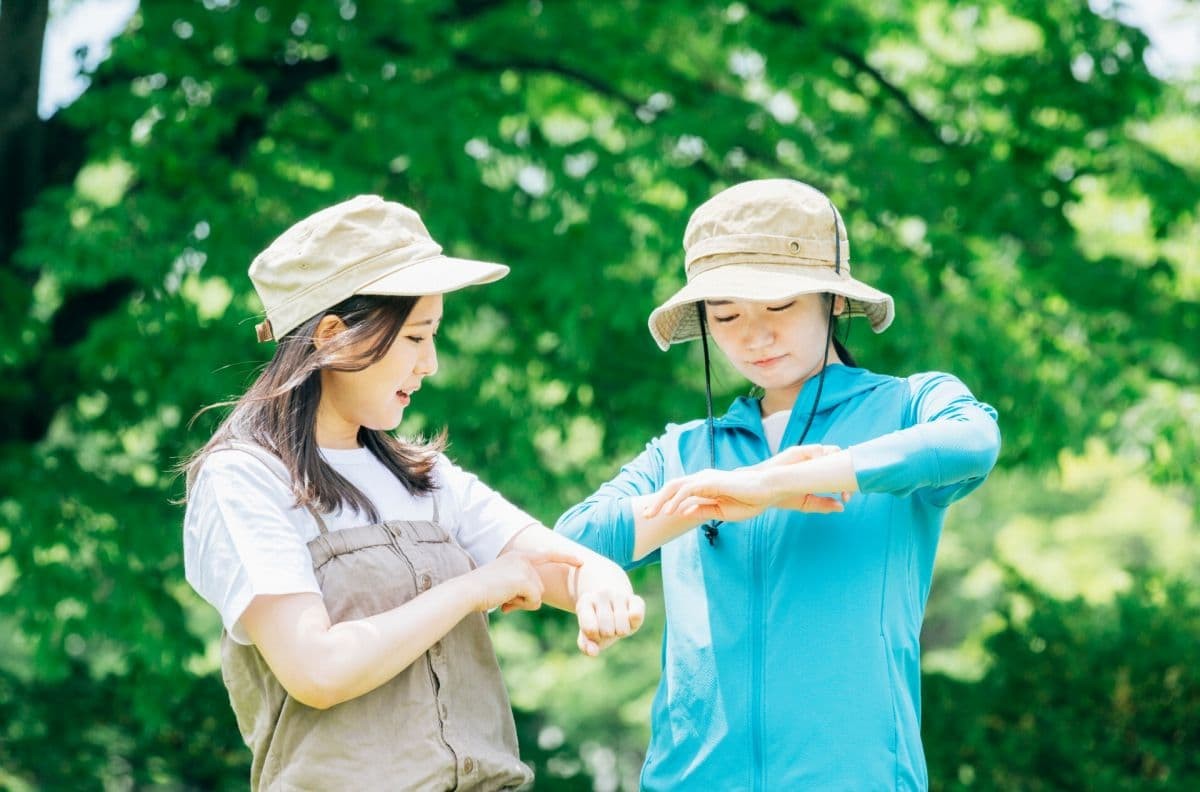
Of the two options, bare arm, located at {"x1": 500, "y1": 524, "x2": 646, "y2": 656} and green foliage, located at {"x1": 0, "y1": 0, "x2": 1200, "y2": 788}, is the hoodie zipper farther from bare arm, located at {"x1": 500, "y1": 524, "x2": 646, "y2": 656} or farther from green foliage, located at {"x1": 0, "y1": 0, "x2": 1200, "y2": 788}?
green foliage, located at {"x1": 0, "y1": 0, "x2": 1200, "y2": 788}

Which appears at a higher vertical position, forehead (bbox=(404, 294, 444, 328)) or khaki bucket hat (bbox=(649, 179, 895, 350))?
forehead (bbox=(404, 294, 444, 328))

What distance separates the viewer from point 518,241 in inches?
268

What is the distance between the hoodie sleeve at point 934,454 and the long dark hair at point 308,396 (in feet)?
2.69

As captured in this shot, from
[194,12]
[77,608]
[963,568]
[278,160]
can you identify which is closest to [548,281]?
[278,160]

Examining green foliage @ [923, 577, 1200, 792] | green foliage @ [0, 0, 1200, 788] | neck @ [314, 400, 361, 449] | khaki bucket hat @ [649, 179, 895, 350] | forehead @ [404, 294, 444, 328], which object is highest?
forehead @ [404, 294, 444, 328]

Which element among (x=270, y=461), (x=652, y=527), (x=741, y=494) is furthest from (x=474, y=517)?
(x=741, y=494)

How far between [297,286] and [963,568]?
640 inches

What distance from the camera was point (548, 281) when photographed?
657 centimetres

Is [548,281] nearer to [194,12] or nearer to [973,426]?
[194,12]

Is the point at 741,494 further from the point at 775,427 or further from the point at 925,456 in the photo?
the point at 775,427

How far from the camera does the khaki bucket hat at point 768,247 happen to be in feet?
8.52

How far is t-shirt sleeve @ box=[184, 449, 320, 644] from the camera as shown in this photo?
7.09 ft

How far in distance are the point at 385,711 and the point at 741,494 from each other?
2.18 feet

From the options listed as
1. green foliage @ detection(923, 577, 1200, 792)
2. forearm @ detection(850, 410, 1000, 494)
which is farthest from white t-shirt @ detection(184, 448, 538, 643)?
green foliage @ detection(923, 577, 1200, 792)
